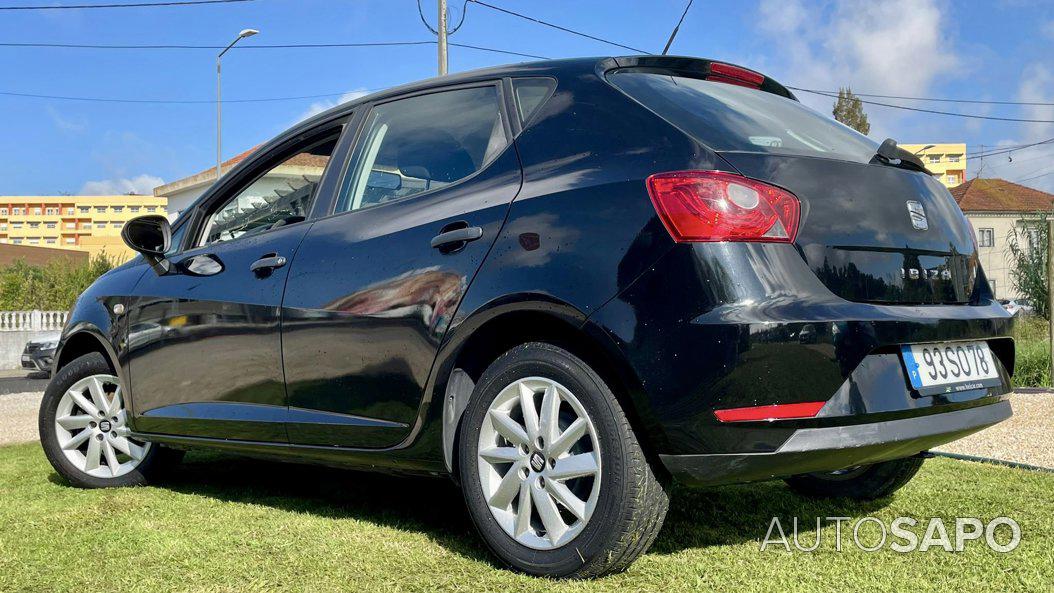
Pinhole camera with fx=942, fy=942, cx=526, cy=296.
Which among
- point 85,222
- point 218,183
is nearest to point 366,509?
point 218,183

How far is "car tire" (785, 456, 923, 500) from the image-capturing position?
12.1ft

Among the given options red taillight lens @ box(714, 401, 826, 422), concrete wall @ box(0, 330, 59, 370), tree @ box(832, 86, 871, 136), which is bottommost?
concrete wall @ box(0, 330, 59, 370)

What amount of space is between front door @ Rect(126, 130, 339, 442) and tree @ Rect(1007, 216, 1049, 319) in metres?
21.1

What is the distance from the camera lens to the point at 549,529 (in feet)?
9.08

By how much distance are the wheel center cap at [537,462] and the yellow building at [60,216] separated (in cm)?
13802

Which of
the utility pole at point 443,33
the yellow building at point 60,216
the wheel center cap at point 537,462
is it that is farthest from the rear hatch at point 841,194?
the yellow building at point 60,216

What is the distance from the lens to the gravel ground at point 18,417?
25.5 feet

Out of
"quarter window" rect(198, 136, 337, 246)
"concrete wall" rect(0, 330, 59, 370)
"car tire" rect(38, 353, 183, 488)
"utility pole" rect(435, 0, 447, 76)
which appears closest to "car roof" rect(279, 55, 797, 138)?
"quarter window" rect(198, 136, 337, 246)

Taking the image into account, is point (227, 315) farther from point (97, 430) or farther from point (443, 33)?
point (443, 33)

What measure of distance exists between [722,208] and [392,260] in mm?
1213

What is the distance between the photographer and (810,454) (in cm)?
251

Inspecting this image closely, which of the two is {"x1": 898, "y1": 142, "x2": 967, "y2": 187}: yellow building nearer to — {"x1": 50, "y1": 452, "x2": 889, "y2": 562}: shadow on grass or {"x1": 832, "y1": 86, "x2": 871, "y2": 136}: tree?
{"x1": 832, "y1": 86, "x2": 871, "y2": 136}: tree

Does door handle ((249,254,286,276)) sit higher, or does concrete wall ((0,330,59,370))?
door handle ((249,254,286,276))

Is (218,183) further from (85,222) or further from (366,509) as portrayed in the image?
(85,222)
